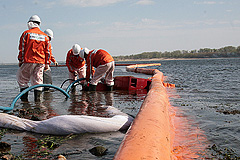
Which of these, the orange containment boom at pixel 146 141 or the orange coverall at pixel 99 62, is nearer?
the orange containment boom at pixel 146 141

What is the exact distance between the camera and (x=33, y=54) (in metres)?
6.59

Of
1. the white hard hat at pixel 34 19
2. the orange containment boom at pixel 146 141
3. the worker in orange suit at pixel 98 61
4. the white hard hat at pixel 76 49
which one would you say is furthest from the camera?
the white hard hat at pixel 76 49

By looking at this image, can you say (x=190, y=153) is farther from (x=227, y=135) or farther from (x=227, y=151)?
(x=227, y=135)

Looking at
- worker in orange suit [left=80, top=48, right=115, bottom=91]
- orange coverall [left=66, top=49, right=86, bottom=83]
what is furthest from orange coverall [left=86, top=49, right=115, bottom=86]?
orange coverall [left=66, top=49, right=86, bottom=83]

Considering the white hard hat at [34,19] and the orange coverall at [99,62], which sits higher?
the white hard hat at [34,19]

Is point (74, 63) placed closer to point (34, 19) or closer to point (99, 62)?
point (99, 62)

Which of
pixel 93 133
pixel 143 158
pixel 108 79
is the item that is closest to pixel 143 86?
pixel 108 79

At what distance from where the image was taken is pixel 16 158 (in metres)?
2.61

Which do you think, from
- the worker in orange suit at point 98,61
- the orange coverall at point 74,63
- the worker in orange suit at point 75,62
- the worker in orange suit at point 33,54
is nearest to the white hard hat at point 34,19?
the worker in orange suit at point 33,54

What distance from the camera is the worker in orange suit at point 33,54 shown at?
6531 mm

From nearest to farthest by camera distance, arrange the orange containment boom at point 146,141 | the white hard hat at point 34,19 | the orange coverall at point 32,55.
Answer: the orange containment boom at point 146,141, the orange coverall at point 32,55, the white hard hat at point 34,19

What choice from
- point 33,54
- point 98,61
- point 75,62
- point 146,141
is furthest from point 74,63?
point 146,141

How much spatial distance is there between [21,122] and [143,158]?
2.43 metres

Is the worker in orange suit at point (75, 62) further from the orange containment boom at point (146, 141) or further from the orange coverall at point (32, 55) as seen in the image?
the orange containment boom at point (146, 141)
